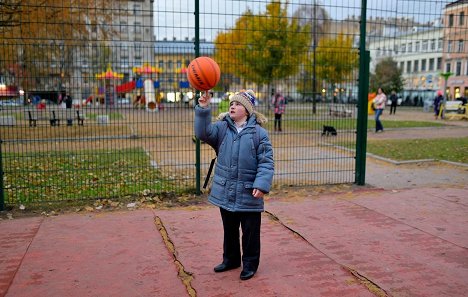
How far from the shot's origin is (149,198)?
7.31m

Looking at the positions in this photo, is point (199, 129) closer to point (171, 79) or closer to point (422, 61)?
point (171, 79)

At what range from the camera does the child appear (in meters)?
4.10

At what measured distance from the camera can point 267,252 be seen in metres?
4.91

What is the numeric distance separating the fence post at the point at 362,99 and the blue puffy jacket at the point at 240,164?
14.8ft

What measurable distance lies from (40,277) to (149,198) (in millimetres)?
3119

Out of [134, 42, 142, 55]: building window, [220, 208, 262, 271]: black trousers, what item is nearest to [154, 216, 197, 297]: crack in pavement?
[220, 208, 262, 271]: black trousers

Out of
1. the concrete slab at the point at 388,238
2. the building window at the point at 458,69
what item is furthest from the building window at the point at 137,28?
the building window at the point at 458,69

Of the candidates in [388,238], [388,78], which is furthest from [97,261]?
[388,78]

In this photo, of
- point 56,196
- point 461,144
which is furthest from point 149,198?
point 461,144

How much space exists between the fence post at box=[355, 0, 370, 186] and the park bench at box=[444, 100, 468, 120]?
854 inches

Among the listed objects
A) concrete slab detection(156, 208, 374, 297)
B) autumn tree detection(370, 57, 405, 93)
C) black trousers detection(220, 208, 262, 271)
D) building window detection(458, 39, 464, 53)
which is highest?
autumn tree detection(370, 57, 405, 93)

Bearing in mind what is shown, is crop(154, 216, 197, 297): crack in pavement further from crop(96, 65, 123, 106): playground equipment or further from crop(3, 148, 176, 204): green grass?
crop(96, 65, 123, 106): playground equipment

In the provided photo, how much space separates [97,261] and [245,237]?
1.66 metres

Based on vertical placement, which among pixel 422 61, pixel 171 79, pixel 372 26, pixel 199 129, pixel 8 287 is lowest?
pixel 8 287
